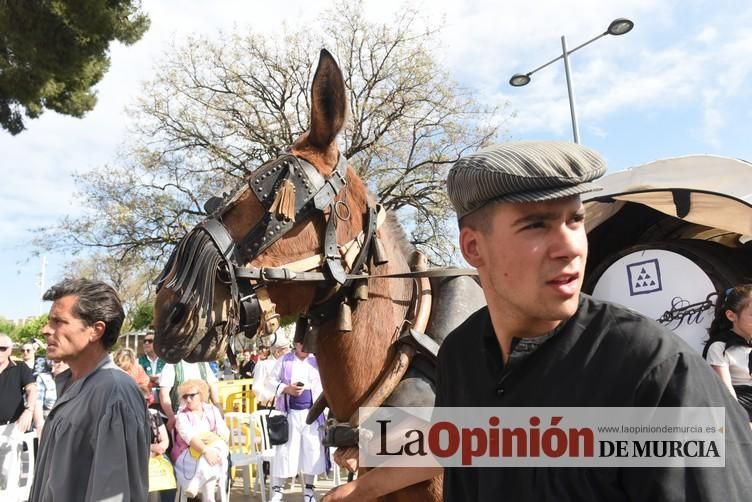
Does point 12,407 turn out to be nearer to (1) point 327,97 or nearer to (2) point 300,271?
(2) point 300,271

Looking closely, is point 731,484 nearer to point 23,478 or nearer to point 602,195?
point 602,195

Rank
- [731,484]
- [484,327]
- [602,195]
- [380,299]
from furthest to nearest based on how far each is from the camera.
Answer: [602,195]
[380,299]
[484,327]
[731,484]

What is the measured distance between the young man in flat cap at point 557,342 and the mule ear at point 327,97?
132 cm

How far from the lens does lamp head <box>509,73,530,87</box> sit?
32.6 ft

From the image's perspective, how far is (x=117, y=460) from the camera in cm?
257

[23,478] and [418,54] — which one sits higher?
[418,54]

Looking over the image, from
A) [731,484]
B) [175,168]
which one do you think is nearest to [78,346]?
[731,484]

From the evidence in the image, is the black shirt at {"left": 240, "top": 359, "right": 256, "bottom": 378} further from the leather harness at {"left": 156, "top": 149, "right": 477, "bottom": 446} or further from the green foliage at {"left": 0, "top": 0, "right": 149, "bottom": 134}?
the leather harness at {"left": 156, "top": 149, "right": 477, "bottom": 446}

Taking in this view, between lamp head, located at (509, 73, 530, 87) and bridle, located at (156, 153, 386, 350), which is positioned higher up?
lamp head, located at (509, 73, 530, 87)

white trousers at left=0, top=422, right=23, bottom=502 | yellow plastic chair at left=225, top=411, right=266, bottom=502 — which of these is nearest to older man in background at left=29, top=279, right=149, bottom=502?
white trousers at left=0, top=422, right=23, bottom=502

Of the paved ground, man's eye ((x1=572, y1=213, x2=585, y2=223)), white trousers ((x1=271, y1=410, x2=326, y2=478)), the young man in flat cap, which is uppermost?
man's eye ((x1=572, y1=213, x2=585, y2=223))

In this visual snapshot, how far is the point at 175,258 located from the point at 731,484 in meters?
2.11

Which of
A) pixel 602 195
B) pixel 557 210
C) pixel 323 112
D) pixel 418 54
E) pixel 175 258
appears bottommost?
pixel 557 210

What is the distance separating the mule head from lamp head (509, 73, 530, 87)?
27.2ft
